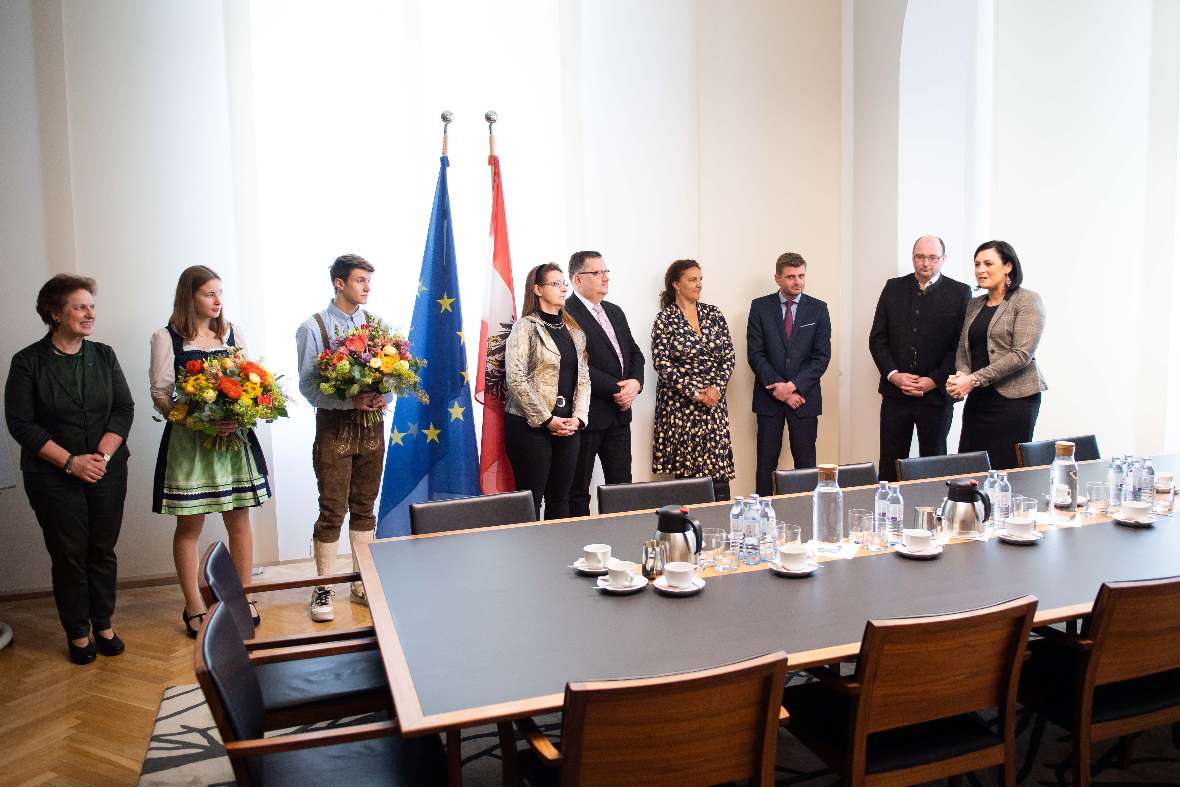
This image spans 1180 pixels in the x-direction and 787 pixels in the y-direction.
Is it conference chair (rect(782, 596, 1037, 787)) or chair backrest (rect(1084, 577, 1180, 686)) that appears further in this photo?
chair backrest (rect(1084, 577, 1180, 686))

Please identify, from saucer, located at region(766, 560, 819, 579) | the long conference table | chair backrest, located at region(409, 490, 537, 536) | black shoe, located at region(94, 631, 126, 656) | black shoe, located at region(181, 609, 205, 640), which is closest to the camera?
the long conference table

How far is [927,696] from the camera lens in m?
1.99

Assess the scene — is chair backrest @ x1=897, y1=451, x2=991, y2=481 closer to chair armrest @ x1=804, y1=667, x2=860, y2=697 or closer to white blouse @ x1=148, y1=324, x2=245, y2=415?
chair armrest @ x1=804, y1=667, x2=860, y2=697

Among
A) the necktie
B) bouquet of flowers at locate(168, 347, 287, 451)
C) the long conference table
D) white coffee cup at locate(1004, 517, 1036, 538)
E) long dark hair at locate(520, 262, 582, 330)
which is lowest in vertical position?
the long conference table

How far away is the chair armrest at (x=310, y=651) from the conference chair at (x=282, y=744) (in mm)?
48

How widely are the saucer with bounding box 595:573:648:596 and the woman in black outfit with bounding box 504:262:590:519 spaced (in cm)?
228

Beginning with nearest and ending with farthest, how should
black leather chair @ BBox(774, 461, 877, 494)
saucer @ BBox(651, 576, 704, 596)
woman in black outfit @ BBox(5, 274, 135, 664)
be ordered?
saucer @ BBox(651, 576, 704, 596) < black leather chair @ BBox(774, 461, 877, 494) < woman in black outfit @ BBox(5, 274, 135, 664)

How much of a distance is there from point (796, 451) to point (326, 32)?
3782 mm

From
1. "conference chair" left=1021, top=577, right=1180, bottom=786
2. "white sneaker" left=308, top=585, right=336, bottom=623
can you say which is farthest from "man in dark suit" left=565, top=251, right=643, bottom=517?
"conference chair" left=1021, top=577, right=1180, bottom=786

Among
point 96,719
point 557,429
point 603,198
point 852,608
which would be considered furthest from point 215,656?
point 603,198

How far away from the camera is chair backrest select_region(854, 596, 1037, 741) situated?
190 centimetres

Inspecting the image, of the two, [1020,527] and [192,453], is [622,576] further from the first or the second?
[192,453]

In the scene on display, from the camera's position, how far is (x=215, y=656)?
1.88 m

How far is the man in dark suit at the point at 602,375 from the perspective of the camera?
504cm
